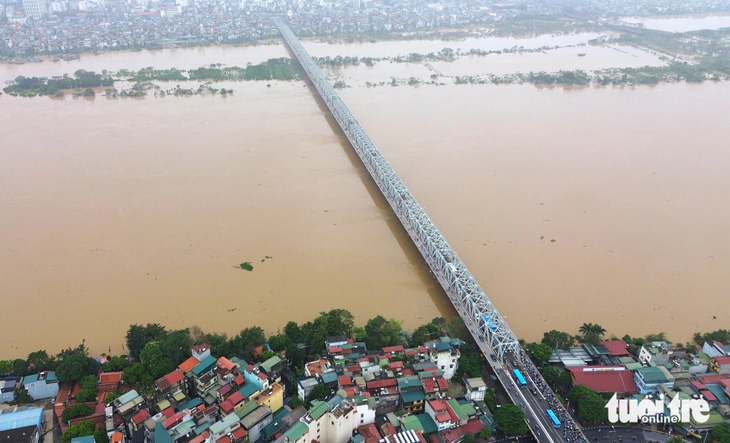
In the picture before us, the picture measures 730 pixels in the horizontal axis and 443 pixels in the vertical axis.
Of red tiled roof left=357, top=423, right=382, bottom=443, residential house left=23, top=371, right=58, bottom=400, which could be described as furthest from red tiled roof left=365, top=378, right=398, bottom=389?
residential house left=23, top=371, right=58, bottom=400

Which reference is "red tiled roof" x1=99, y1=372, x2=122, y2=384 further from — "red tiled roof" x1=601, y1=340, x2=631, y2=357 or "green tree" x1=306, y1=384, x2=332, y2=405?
"red tiled roof" x1=601, y1=340, x2=631, y2=357

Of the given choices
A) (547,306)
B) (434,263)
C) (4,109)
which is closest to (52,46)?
(4,109)

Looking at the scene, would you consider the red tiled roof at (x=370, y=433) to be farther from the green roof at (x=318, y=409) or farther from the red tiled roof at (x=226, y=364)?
the red tiled roof at (x=226, y=364)

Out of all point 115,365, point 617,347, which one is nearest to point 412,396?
point 617,347

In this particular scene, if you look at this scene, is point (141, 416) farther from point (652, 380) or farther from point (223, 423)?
point (652, 380)

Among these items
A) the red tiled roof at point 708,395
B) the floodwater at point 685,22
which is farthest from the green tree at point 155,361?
the floodwater at point 685,22

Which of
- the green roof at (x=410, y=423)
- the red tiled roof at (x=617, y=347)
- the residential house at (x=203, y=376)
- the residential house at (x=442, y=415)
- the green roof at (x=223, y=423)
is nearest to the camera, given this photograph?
the green roof at (x=223, y=423)

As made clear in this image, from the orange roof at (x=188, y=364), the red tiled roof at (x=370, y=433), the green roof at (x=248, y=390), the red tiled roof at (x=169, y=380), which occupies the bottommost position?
the red tiled roof at (x=370, y=433)
